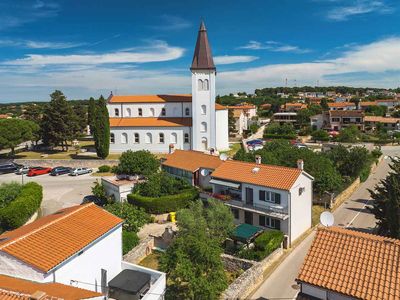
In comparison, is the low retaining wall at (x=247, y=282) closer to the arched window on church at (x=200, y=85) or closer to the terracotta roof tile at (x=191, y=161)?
the terracotta roof tile at (x=191, y=161)

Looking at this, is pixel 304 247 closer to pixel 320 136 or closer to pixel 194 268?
pixel 194 268

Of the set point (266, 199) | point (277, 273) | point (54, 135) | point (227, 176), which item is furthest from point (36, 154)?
point (277, 273)

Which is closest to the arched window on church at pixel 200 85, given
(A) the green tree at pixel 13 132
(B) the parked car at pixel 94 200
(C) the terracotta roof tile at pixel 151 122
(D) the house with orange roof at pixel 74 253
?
(C) the terracotta roof tile at pixel 151 122

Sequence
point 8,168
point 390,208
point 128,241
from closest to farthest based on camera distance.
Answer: point 390,208 < point 128,241 < point 8,168

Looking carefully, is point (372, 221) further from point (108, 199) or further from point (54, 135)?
point (54, 135)

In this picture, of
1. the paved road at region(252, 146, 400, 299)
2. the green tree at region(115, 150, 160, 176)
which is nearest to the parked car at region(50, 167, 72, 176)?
the green tree at region(115, 150, 160, 176)

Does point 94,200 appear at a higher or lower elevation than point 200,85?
lower

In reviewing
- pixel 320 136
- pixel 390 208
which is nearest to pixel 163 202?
pixel 390 208
